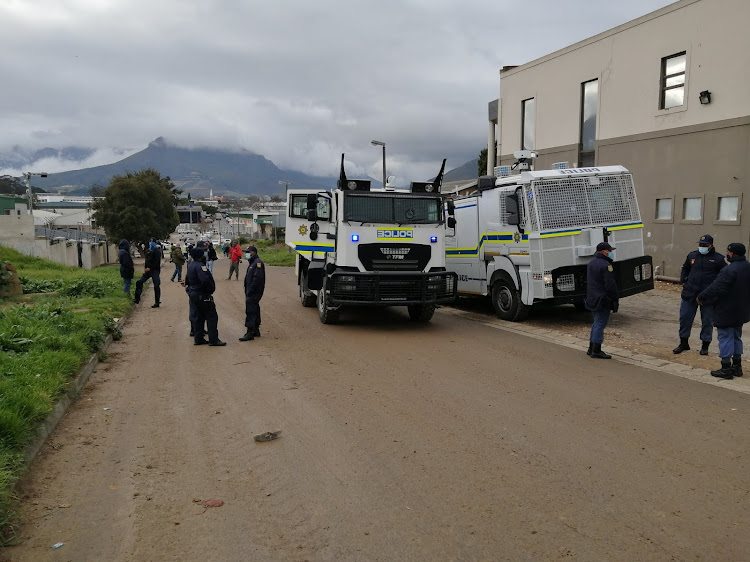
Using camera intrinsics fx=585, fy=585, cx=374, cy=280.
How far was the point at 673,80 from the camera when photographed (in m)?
17.8

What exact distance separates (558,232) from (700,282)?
2.96m

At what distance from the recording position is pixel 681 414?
6012 millimetres

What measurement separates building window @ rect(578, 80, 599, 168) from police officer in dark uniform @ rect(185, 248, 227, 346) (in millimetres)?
15647

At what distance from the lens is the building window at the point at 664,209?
18.1 metres

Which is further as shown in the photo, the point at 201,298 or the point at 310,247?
the point at 310,247

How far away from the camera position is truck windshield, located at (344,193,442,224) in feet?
36.7

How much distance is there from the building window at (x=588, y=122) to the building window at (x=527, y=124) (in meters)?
2.63

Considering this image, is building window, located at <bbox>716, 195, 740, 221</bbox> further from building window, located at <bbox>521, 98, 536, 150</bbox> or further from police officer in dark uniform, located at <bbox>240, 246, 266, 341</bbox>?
police officer in dark uniform, located at <bbox>240, 246, 266, 341</bbox>

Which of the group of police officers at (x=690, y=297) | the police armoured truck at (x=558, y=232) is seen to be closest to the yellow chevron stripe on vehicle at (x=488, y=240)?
the police armoured truck at (x=558, y=232)

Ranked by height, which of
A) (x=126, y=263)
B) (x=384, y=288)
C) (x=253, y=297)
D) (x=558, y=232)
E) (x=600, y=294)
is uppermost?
(x=558, y=232)

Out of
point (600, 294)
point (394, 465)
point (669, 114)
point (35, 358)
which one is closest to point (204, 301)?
point (35, 358)

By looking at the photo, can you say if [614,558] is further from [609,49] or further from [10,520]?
[609,49]

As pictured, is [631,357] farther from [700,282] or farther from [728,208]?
[728,208]

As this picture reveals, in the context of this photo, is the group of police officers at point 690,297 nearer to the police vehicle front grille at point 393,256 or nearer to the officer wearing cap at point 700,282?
the officer wearing cap at point 700,282
